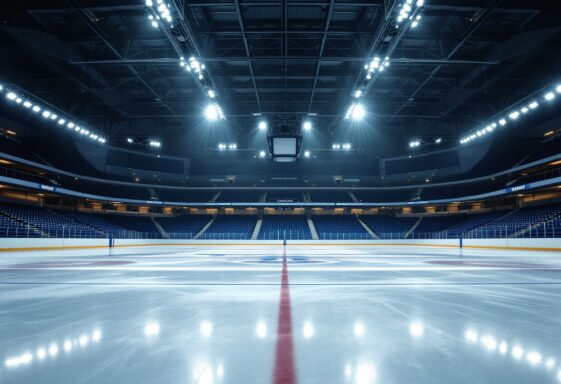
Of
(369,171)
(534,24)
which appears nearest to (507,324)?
(534,24)

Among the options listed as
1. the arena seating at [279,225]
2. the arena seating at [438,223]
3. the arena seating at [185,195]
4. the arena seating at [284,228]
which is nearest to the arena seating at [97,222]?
the arena seating at [279,225]

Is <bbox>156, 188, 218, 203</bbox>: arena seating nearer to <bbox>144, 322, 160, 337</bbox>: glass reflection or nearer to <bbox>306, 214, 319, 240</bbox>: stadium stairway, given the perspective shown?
<bbox>306, 214, 319, 240</bbox>: stadium stairway

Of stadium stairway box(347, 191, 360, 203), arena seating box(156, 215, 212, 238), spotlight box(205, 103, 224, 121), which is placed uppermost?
spotlight box(205, 103, 224, 121)

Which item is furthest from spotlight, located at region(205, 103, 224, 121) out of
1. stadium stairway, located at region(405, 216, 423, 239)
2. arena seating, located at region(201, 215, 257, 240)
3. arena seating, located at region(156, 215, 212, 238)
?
stadium stairway, located at region(405, 216, 423, 239)

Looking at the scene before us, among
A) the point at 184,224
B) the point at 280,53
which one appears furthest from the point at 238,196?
the point at 280,53

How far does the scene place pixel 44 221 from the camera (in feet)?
79.9

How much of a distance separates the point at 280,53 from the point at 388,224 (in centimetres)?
2751

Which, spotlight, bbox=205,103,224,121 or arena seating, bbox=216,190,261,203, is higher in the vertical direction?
spotlight, bbox=205,103,224,121

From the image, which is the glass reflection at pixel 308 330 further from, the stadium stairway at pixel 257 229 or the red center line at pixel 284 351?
the stadium stairway at pixel 257 229

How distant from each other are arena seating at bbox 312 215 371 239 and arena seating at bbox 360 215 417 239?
5.19ft

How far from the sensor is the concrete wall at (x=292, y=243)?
60.5ft

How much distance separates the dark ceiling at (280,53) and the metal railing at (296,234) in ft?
32.7

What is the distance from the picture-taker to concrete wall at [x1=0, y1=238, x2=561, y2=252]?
1844 cm

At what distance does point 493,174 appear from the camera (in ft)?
98.4
